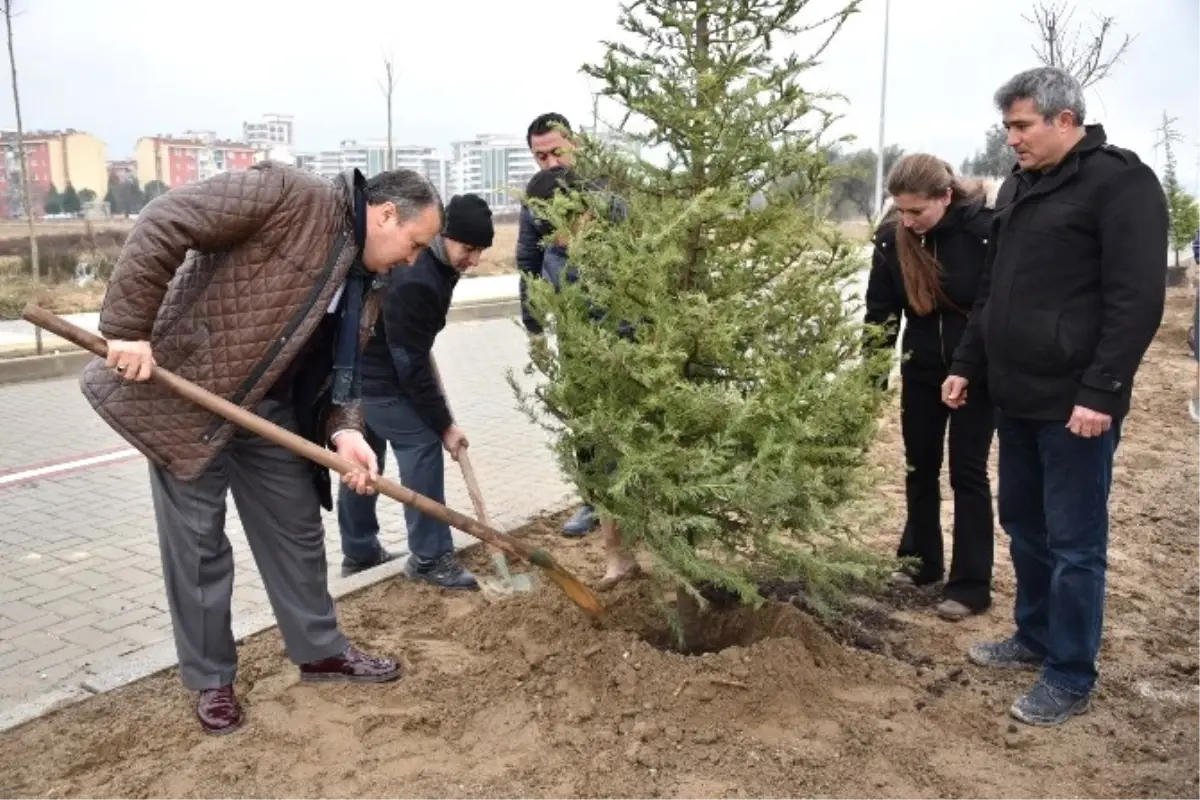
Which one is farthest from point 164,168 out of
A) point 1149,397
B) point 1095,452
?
point 1095,452

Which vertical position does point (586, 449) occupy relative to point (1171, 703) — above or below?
above

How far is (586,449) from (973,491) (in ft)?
5.96

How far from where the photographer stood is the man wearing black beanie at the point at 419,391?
4.16m

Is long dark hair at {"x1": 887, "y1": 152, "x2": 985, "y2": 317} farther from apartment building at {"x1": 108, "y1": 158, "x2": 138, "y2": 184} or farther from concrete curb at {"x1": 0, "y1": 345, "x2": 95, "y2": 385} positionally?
apartment building at {"x1": 108, "y1": 158, "x2": 138, "y2": 184}

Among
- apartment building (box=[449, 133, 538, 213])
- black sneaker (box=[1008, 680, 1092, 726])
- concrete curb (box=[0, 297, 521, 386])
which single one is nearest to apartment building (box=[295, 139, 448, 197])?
apartment building (box=[449, 133, 538, 213])

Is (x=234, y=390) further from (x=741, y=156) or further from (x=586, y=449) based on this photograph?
(x=741, y=156)

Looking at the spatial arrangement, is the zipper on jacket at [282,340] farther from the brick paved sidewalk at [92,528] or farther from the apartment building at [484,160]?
the apartment building at [484,160]

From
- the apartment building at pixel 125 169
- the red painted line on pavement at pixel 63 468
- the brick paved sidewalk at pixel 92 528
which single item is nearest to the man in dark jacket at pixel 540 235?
the brick paved sidewalk at pixel 92 528

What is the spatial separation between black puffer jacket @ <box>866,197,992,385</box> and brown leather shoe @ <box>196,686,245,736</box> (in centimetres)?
263

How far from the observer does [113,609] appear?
443 cm

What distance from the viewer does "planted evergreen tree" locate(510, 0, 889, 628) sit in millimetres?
3113

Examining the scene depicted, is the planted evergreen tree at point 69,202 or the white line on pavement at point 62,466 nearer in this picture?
the white line on pavement at point 62,466

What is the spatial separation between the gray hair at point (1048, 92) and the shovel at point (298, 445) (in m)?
2.14

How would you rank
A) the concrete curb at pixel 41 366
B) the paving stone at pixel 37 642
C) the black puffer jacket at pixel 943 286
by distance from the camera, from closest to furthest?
the paving stone at pixel 37 642 → the black puffer jacket at pixel 943 286 → the concrete curb at pixel 41 366
